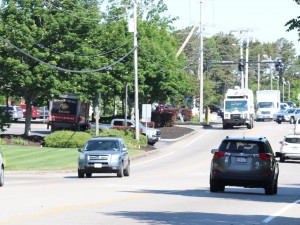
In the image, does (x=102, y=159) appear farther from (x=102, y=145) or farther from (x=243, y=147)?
(x=243, y=147)

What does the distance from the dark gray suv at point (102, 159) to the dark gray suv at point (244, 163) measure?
1106 cm

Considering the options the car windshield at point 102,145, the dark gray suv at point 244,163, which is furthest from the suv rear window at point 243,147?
the car windshield at point 102,145

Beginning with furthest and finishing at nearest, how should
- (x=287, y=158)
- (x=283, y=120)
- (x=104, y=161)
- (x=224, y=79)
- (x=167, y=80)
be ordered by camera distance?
(x=224, y=79), (x=283, y=120), (x=167, y=80), (x=287, y=158), (x=104, y=161)

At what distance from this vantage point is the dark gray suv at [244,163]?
27.5 meters

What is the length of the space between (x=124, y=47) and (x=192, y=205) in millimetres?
53458

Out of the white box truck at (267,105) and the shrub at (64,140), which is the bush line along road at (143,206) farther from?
the white box truck at (267,105)

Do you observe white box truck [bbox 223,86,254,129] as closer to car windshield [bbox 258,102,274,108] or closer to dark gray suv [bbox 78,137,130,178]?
car windshield [bbox 258,102,274,108]

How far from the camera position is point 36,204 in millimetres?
21328

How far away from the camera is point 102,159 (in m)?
38.4

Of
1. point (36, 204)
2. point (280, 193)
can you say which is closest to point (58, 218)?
point (36, 204)

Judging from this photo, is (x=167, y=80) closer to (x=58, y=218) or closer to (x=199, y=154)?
(x=199, y=154)

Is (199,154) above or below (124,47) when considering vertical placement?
below

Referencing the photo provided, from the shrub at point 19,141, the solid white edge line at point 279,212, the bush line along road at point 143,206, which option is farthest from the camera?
the shrub at point 19,141

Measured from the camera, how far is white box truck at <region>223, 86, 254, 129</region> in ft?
277
